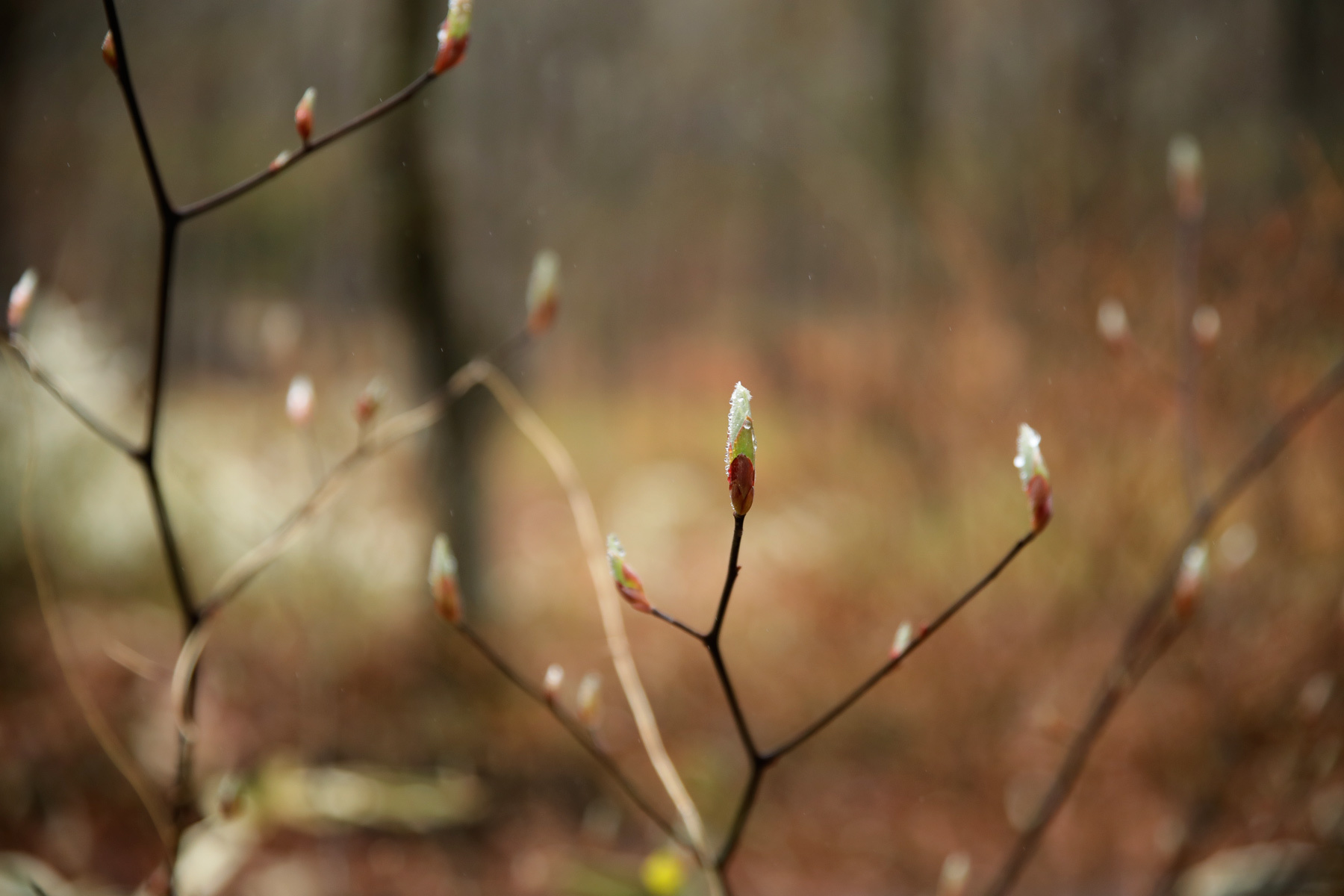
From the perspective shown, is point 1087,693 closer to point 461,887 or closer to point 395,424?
point 461,887

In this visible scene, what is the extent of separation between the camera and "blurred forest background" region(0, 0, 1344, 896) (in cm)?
234

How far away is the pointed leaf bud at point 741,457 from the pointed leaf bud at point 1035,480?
0.19 meters

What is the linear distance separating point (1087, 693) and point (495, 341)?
2.19 m

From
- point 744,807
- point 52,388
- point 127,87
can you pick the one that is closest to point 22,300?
point 52,388

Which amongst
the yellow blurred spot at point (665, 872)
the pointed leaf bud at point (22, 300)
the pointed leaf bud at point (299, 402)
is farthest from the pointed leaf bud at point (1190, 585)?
the pointed leaf bud at point (22, 300)

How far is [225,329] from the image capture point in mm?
4652

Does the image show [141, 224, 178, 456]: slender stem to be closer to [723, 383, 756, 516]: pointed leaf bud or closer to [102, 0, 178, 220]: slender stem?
[102, 0, 178, 220]: slender stem

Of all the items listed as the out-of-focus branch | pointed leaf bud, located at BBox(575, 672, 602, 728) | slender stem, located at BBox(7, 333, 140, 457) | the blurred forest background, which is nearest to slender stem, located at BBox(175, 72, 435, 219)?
slender stem, located at BBox(7, 333, 140, 457)

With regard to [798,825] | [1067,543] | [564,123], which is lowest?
[798,825]

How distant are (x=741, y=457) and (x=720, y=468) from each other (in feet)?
14.3

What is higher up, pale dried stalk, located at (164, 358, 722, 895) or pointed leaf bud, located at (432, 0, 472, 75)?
pointed leaf bud, located at (432, 0, 472, 75)

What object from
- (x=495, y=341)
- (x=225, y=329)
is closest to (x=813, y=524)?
(x=495, y=341)

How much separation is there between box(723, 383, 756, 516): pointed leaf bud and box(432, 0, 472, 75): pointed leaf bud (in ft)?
1.23

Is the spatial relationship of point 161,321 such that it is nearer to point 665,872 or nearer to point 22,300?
point 22,300
